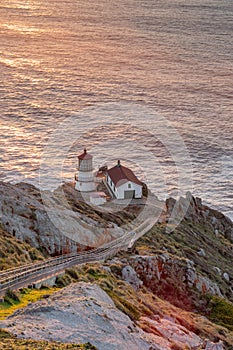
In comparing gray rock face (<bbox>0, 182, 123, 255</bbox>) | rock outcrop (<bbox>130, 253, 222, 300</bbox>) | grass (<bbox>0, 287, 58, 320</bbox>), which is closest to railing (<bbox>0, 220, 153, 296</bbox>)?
grass (<bbox>0, 287, 58, 320</bbox>)

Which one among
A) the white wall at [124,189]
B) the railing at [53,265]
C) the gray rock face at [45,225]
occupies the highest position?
the white wall at [124,189]

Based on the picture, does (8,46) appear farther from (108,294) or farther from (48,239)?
(108,294)

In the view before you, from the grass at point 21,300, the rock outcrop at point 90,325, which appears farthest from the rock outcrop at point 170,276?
the grass at point 21,300

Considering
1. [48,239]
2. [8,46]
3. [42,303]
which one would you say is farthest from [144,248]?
[8,46]

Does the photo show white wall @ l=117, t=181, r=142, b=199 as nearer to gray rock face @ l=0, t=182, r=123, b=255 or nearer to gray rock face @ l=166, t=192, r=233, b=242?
gray rock face @ l=166, t=192, r=233, b=242

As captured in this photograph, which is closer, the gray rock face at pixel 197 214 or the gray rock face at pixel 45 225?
the gray rock face at pixel 45 225

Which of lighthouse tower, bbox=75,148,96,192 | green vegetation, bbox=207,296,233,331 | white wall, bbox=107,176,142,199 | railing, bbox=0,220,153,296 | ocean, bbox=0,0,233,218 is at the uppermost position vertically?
ocean, bbox=0,0,233,218

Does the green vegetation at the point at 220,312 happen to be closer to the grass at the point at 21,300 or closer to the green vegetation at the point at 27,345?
the grass at the point at 21,300
